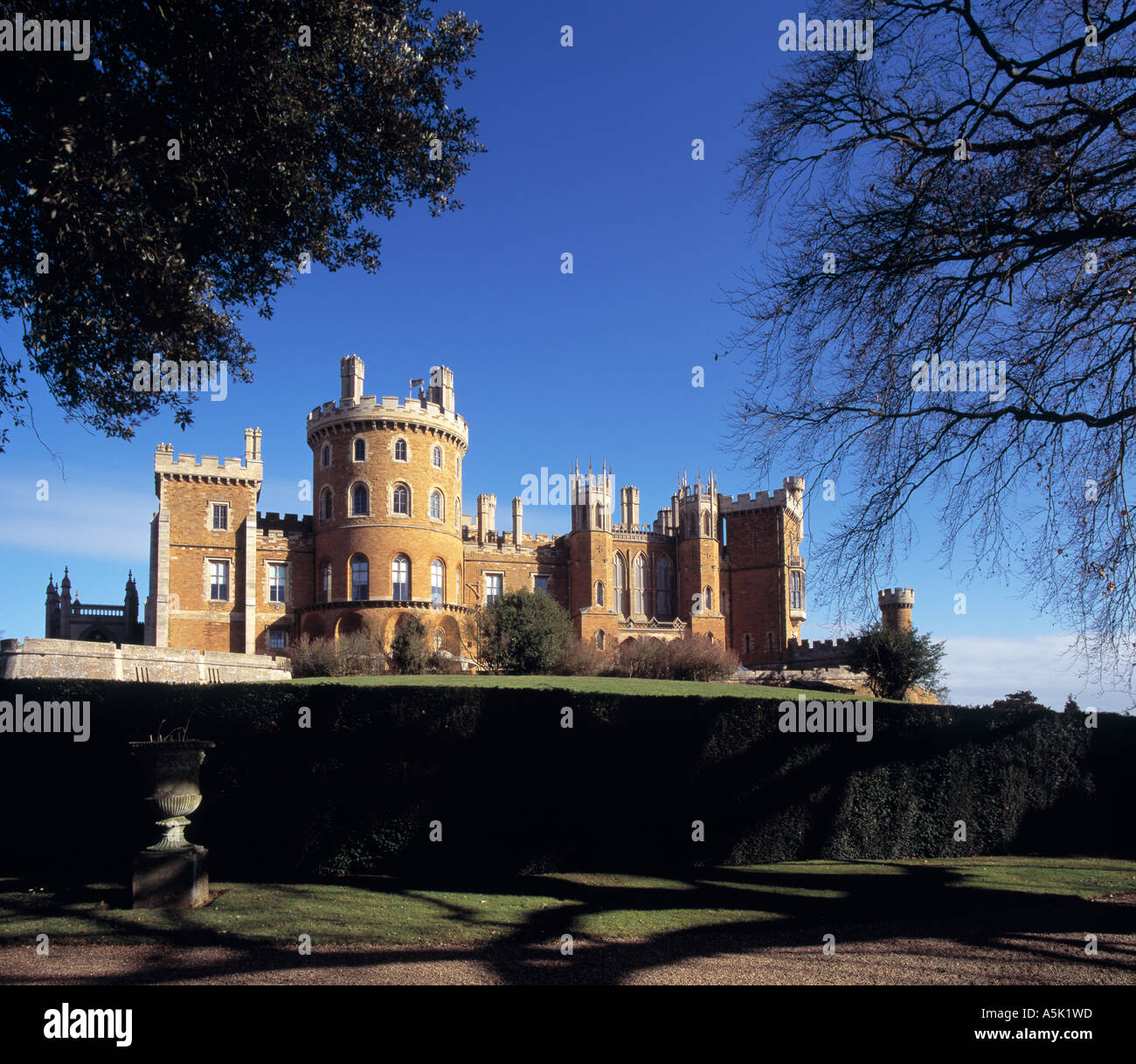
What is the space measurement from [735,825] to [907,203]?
873 centimetres

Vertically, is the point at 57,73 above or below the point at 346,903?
above

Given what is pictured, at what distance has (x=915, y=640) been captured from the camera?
35094 millimetres

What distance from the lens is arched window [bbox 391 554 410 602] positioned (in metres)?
39.4

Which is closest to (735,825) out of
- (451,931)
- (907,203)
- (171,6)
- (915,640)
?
(451,931)

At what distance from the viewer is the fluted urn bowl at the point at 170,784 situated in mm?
9938

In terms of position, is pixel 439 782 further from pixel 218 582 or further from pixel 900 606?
pixel 900 606

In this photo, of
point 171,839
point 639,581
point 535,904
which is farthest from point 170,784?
point 639,581

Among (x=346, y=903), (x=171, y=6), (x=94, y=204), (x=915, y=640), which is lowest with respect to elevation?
(x=346, y=903)

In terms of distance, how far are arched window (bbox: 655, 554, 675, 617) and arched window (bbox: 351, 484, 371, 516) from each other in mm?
18532

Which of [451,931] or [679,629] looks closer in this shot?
[451,931]

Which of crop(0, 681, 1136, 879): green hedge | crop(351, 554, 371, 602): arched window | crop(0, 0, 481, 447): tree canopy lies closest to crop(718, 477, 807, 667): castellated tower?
crop(351, 554, 371, 602): arched window

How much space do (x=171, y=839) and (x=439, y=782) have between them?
3.47 meters
